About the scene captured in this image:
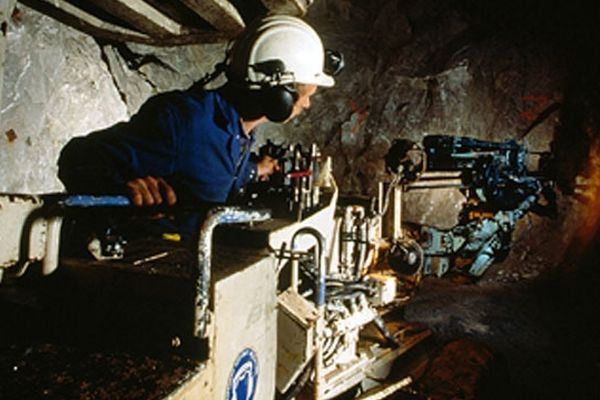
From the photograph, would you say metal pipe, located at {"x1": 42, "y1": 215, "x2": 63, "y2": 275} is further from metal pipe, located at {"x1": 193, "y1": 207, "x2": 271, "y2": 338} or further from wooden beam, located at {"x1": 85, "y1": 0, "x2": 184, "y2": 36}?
wooden beam, located at {"x1": 85, "y1": 0, "x2": 184, "y2": 36}

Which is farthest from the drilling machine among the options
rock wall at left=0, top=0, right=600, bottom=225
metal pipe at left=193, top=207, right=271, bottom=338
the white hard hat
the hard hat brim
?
rock wall at left=0, top=0, right=600, bottom=225

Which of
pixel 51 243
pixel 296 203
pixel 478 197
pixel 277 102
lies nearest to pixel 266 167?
pixel 296 203

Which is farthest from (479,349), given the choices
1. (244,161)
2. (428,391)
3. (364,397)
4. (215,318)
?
(215,318)

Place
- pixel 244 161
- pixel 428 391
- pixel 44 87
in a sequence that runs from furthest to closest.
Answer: pixel 44 87 → pixel 428 391 → pixel 244 161

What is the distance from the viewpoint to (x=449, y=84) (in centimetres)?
834

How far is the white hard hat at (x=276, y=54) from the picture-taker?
9.09ft

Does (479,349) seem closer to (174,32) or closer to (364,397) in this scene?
(364,397)

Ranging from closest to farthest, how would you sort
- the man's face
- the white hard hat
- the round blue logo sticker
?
the round blue logo sticker < the white hard hat < the man's face

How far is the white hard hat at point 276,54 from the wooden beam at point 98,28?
1.62 metres

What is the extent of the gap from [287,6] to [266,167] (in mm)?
1681

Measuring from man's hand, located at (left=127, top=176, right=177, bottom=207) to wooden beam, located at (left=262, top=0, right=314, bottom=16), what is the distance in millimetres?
2745

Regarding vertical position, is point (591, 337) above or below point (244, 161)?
below

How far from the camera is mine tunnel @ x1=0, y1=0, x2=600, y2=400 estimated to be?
140 centimetres

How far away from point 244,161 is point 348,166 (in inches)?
198
